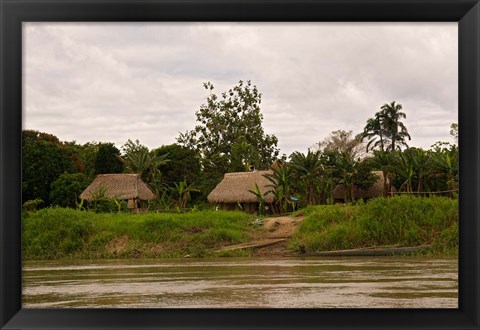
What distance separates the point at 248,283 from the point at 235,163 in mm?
11099

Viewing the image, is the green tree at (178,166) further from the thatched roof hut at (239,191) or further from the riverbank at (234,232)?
the riverbank at (234,232)

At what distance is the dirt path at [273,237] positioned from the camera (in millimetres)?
11523

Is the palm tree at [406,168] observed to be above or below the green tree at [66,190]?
above

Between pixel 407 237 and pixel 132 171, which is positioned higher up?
pixel 132 171

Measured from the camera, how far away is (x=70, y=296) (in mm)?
6461

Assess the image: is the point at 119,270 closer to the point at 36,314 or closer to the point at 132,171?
the point at 36,314

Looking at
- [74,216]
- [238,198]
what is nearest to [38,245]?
[74,216]

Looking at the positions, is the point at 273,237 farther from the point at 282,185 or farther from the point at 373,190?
the point at 373,190

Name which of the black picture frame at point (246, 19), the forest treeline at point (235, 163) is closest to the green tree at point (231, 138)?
the forest treeline at point (235, 163)

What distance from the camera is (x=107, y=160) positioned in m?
17.9

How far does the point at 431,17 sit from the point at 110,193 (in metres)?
14.2

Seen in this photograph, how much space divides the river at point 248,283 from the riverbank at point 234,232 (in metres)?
0.61

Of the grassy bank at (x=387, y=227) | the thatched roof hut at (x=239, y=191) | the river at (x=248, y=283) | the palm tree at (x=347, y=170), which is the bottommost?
the river at (x=248, y=283)

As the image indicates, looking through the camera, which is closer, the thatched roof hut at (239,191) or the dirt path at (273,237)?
the dirt path at (273,237)
